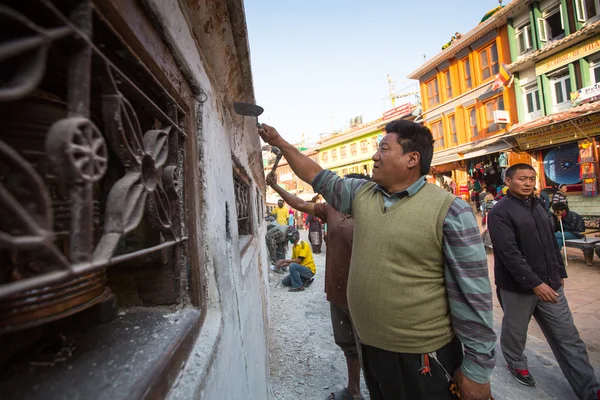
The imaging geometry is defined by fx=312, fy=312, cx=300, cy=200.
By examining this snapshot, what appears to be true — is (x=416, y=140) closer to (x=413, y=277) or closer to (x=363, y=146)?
(x=413, y=277)

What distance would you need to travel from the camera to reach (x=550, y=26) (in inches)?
496

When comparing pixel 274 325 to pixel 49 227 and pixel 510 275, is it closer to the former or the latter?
pixel 510 275

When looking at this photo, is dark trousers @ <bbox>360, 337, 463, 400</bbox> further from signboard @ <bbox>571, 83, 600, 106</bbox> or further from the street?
signboard @ <bbox>571, 83, 600, 106</bbox>

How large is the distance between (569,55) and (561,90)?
1253mm

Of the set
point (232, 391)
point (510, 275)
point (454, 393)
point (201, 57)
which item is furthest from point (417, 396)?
point (201, 57)

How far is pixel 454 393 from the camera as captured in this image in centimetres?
167

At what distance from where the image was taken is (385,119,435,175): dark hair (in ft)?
6.22

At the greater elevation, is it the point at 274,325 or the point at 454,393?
the point at 454,393

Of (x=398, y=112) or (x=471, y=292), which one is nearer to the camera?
(x=471, y=292)

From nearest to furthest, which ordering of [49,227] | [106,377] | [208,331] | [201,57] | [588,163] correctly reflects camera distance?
[49,227], [106,377], [208,331], [201,57], [588,163]

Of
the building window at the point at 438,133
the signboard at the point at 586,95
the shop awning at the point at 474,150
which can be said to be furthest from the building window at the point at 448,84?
the signboard at the point at 586,95

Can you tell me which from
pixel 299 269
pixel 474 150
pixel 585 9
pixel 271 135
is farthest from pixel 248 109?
pixel 474 150

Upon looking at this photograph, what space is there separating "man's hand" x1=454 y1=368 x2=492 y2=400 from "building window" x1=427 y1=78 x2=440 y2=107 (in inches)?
756

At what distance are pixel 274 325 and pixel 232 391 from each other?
3.77 meters
